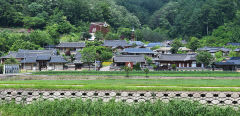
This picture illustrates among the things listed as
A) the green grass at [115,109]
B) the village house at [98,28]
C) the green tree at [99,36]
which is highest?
the village house at [98,28]

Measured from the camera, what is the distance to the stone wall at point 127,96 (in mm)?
15859

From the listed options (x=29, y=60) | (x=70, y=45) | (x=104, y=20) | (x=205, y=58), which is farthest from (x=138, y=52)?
(x=104, y=20)

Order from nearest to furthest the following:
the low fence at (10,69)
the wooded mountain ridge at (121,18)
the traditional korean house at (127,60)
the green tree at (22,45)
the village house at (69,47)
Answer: the low fence at (10,69)
the traditional korean house at (127,60)
the green tree at (22,45)
the village house at (69,47)
the wooded mountain ridge at (121,18)

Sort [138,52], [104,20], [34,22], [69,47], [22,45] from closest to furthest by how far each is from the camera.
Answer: [22,45]
[138,52]
[69,47]
[34,22]
[104,20]

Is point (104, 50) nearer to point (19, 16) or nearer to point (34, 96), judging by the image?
point (19, 16)

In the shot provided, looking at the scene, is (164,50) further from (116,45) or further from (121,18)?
(121,18)

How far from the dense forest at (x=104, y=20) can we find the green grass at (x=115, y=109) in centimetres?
3358

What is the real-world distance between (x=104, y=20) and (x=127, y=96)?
59.9m

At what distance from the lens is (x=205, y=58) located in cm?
4075

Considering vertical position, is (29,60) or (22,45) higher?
(22,45)

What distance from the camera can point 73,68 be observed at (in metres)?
41.3

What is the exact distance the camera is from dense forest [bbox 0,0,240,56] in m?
55.3

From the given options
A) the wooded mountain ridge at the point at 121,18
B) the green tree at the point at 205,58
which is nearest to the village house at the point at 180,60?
the green tree at the point at 205,58

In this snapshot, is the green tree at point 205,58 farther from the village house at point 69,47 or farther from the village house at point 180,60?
the village house at point 69,47
